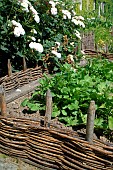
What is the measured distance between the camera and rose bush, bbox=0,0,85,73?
5.16 m

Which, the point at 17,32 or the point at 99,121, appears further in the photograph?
the point at 17,32

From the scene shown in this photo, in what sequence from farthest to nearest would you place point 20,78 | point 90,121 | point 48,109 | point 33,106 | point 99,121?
point 20,78
point 33,106
point 99,121
point 48,109
point 90,121

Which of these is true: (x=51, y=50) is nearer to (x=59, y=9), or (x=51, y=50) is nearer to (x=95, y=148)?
(x=59, y=9)

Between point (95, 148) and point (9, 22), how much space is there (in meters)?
2.72

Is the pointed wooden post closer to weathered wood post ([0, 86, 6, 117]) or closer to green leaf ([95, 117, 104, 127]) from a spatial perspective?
weathered wood post ([0, 86, 6, 117])

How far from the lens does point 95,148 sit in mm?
3078

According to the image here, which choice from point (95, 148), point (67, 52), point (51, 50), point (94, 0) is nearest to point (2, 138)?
point (95, 148)

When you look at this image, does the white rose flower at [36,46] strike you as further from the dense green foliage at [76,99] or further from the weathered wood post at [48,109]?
the weathered wood post at [48,109]

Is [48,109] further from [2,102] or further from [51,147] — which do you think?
[2,102]

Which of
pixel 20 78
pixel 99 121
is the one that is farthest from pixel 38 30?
pixel 99 121

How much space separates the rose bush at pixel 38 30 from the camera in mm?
5160

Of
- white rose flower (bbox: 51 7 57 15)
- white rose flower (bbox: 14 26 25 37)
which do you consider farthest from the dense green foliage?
white rose flower (bbox: 51 7 57 15)

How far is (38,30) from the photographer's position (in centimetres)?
568

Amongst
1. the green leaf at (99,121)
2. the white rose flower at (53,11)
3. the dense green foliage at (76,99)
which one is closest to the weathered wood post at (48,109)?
the dense green foliage at (76,99)
